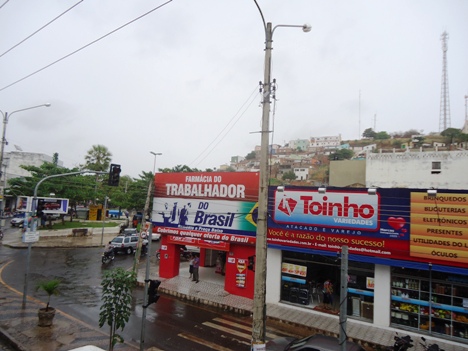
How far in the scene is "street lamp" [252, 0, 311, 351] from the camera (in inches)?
283

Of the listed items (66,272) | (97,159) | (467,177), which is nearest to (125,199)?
(97,159)

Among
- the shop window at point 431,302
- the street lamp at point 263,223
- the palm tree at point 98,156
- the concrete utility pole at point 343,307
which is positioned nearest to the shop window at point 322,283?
the shop window at point 431,302

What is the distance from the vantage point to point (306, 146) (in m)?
151

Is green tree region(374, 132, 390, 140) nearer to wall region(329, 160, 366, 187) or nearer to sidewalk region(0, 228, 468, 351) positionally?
wall region(329, 160, 366, 187)

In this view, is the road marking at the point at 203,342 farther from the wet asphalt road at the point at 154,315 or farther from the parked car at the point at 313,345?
the parked car at the point at 313,345

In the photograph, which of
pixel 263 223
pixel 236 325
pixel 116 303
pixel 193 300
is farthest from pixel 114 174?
pixel 263 223

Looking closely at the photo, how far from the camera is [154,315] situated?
13.9 m

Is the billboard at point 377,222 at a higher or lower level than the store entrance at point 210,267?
higher

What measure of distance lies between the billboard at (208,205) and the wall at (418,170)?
2076cm

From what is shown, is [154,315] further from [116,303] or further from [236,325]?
[116,303]

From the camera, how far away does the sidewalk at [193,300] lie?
10.5 m

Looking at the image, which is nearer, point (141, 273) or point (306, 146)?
point (141, 273)

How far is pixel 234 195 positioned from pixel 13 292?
40.8 ft

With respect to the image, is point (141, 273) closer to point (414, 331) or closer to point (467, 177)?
point (414, 331)
